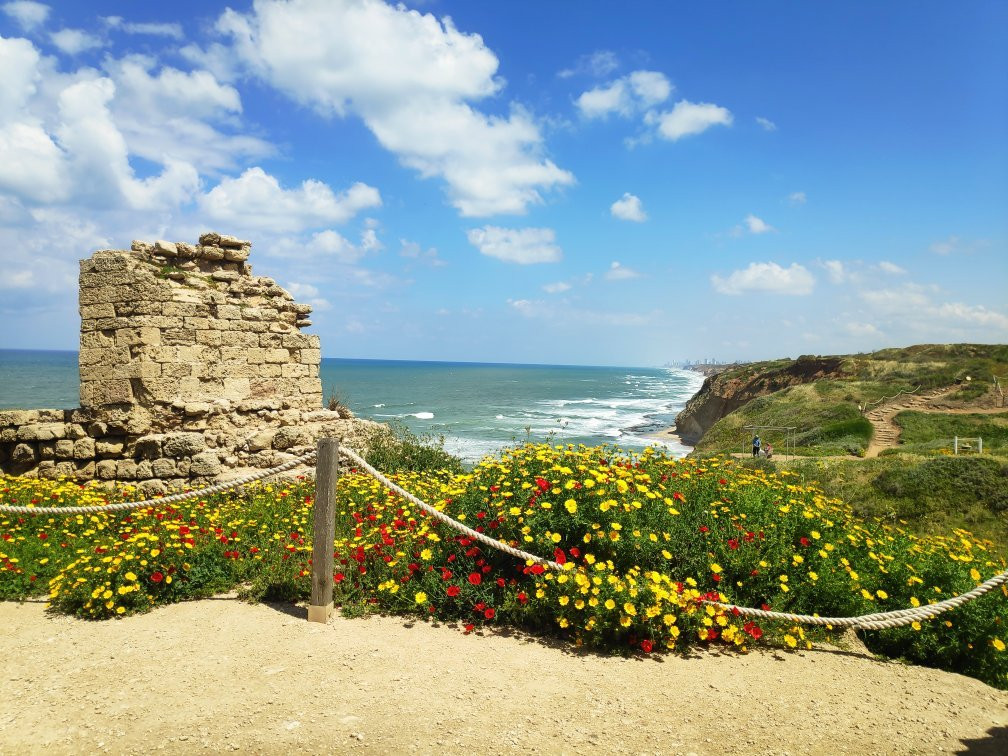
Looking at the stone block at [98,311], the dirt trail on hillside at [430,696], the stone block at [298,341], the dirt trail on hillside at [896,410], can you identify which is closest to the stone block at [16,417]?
the stone block at [98,311]

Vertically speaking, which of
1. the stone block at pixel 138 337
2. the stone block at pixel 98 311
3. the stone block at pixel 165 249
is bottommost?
the stone block at pixel 138 337

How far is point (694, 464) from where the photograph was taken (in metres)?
7.45

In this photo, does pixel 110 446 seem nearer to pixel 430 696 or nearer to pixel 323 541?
pixel 323 541

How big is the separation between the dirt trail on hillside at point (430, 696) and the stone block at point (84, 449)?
5.20 m

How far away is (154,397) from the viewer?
9.27 metres

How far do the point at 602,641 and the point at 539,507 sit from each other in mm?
1195

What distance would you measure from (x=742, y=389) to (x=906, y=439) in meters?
24.6

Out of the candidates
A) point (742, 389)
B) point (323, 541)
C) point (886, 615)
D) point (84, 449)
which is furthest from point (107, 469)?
point (742, 389)

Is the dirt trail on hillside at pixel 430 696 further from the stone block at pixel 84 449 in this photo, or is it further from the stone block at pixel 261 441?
the stone block at pixel 84 449

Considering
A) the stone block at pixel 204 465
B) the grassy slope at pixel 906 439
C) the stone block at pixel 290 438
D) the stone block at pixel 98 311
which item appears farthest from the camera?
the grassy slope at pixel 906 439

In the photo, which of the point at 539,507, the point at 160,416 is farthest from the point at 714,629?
the point at 160,416

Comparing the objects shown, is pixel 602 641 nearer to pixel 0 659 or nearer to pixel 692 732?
pixel 692 732

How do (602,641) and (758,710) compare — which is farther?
(602,641)

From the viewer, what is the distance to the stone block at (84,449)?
9.23 metres
